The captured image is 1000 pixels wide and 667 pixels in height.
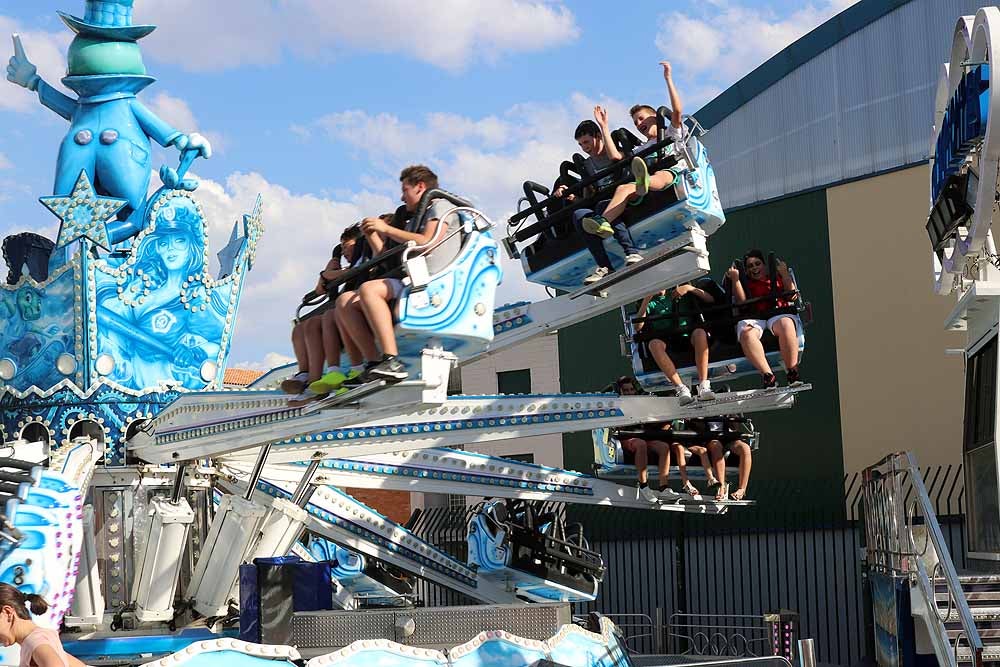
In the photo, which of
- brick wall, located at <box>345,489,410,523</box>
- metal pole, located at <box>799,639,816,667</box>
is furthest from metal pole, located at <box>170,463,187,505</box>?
brick wall, located at <box>345,489,410,523</box>

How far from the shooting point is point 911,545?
9.36 meters

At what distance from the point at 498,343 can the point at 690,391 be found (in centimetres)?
206

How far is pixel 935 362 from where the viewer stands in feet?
61.6

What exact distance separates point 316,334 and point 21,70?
28.6 ft

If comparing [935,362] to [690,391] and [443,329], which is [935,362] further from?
[443,329]

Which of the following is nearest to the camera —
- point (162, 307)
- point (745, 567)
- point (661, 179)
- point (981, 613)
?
point (981, 613)

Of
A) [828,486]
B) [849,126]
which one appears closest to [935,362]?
[828,486]

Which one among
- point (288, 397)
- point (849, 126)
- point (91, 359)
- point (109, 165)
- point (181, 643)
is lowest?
point (181, 643)

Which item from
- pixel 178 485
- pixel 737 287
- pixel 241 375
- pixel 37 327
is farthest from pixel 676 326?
pixel 241 375

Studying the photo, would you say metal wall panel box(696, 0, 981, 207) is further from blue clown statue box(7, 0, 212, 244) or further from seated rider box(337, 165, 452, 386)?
seated rider box(337, 165, 452, 386)

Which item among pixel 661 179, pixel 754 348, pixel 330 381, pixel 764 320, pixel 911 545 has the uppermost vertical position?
pixel 661 179

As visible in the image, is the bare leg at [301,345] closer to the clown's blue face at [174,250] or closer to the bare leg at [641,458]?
the clown's blue face at [174,250]

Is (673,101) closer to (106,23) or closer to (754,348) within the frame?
(754,348)

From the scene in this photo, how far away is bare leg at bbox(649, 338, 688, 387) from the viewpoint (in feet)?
40.6
